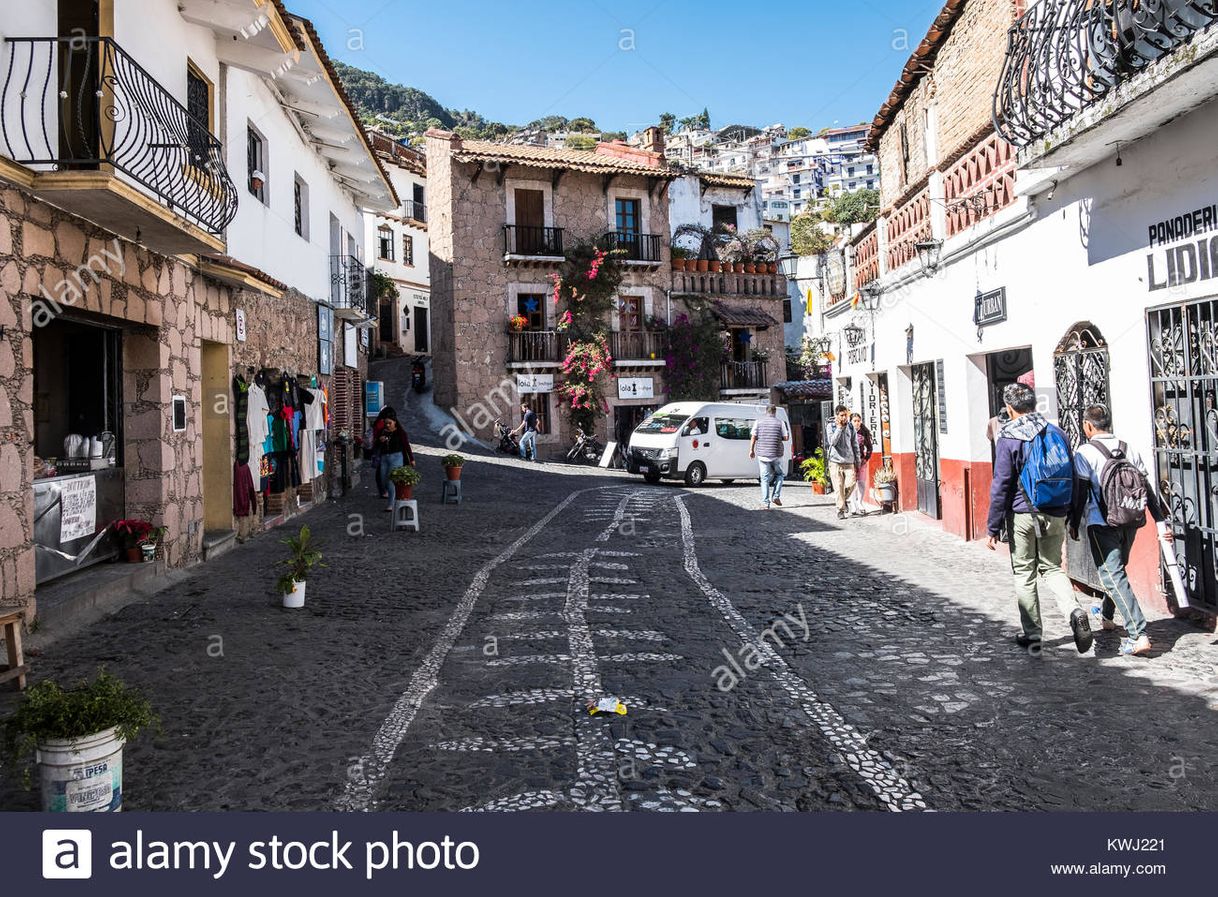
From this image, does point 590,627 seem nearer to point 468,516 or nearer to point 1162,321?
point 1162,321

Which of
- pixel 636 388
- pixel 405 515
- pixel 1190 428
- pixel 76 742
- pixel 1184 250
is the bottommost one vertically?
pixel 76 742

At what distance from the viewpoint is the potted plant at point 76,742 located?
3.39m

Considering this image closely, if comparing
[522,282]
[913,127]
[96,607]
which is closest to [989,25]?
[913,127]

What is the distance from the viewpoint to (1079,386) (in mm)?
7938

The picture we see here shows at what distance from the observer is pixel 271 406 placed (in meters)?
13.0

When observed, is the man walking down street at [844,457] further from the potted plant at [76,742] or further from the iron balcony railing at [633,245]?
the iron balcony railing at [633,245]

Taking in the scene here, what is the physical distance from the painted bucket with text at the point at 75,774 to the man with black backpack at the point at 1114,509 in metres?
5.79

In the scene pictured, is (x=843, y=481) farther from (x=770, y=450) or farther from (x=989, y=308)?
(x=989, y=308)

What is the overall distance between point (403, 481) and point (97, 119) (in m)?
6.16

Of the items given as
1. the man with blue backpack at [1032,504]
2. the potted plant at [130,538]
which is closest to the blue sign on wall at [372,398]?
the potted plant at [130,538]

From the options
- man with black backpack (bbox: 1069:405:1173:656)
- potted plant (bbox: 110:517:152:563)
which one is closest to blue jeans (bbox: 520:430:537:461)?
potted plant (bbox: 110:517:152:563)

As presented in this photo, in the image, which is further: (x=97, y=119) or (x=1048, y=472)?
(x=97, y=119)

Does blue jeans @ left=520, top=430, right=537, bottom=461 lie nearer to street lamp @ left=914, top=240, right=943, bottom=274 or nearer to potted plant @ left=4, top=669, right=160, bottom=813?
street lamp @ left=914, top=240, right=943, bottom=274

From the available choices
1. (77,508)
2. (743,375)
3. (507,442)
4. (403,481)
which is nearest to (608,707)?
(77,508)
